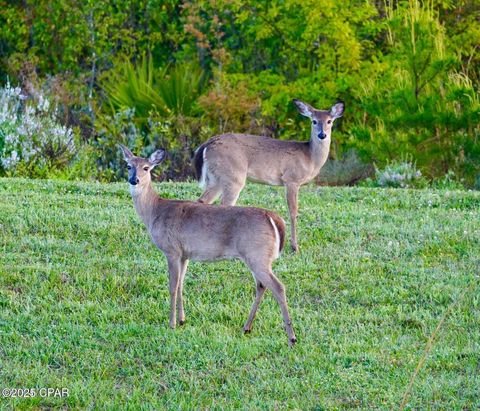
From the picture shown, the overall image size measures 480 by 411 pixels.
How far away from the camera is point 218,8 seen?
17938mm

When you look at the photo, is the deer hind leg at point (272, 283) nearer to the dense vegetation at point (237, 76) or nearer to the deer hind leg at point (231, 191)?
the deer hind leg at point (231, 191)

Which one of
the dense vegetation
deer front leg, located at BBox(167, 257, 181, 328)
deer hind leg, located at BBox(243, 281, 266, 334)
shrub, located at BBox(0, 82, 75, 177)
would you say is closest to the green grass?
deer hind leg, located at BBox(243, 281, 266, 334)

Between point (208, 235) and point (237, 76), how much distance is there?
1021cm

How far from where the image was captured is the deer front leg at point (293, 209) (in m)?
9.05

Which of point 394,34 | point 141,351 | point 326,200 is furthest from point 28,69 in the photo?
point 141,351

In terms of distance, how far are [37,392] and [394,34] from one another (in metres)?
→ 11.8

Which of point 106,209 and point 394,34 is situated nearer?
point 106,209

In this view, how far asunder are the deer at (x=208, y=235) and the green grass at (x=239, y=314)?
302 mm

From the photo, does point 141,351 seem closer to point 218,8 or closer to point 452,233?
point 452,233

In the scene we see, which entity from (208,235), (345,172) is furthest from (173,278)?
(345,172)

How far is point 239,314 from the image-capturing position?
24.4 feet

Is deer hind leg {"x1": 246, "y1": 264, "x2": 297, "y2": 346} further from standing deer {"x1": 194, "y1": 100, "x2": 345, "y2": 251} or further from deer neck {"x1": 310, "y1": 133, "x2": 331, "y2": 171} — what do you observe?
deer neck {"x1": 310, "y1": 133, "x2": 331, "y2": 171}

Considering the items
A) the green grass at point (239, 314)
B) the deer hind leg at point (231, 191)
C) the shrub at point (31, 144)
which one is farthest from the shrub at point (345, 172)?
the deer hind leg at point (231, 191)

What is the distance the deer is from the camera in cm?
673
